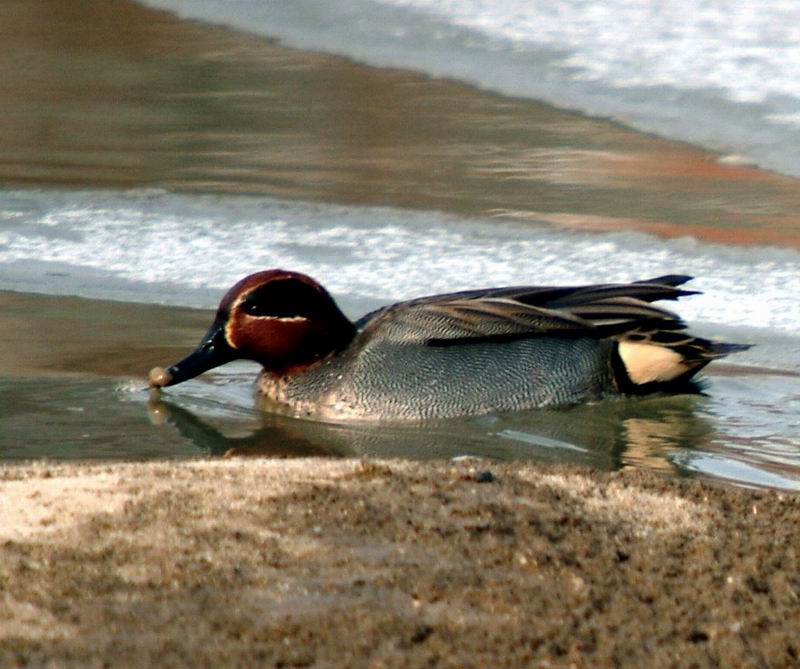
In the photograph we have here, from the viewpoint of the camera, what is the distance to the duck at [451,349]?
680 centimetres

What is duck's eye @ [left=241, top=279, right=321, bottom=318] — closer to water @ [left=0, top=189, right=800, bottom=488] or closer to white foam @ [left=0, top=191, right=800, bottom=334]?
water @ [left=0, top=189, right=800, bottom=488]

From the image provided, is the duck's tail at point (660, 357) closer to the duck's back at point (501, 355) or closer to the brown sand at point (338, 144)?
the duck's back at point (501, 355)

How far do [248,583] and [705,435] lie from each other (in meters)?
2.90

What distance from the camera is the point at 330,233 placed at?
9.24 metres

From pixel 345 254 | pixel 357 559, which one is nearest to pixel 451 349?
pixel 345 254

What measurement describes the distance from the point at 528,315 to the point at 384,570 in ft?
9.89

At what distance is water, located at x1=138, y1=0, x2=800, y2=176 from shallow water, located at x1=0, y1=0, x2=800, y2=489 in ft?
0.97

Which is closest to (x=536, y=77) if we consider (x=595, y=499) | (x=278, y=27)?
(x=278, y=27)

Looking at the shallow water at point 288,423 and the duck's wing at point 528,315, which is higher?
the duck's wing at point 528,315

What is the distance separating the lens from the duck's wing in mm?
6859

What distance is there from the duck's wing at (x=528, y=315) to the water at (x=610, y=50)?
343 cm

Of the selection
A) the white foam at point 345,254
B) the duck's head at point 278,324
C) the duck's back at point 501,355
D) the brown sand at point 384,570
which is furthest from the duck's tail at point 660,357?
the brown sand at point 384,570

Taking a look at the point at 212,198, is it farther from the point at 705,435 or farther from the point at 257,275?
the point at 705,435

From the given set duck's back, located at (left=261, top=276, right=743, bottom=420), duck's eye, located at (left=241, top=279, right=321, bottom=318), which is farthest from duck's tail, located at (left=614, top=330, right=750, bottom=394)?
duck's eye, located at (left=241, top=279, right=321, bottom=318)
